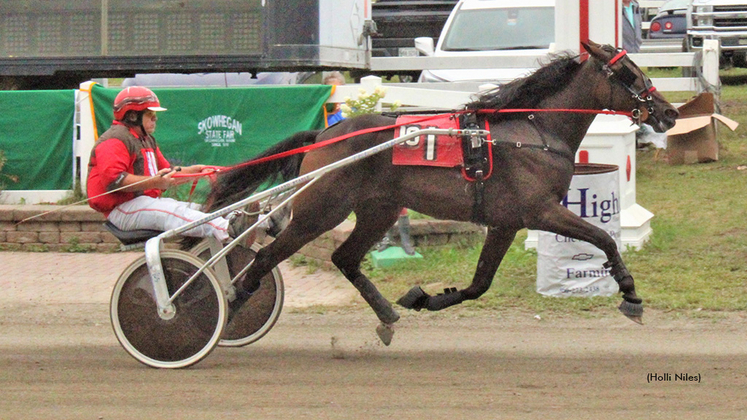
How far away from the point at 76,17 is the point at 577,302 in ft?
19.9

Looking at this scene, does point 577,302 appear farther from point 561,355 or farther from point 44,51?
point 44,51

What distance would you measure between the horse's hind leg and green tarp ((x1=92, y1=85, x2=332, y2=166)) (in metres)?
3.92

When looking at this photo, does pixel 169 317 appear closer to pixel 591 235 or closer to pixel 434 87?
pixel 591 235

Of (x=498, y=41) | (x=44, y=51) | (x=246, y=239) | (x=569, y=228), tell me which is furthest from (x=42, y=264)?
(x=498, y=41)

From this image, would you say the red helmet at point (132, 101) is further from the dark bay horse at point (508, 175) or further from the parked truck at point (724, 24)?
the parked truck at point (724, 24)

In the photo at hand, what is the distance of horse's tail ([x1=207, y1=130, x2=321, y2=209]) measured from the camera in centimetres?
619

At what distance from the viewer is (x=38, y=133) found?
10.1 meters

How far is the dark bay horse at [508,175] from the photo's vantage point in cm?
560

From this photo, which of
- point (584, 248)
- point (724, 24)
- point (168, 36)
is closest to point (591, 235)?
point (584, 248)

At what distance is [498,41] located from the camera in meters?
12.9

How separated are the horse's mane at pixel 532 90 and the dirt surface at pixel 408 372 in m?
1.50

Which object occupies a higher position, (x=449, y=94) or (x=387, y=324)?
(x=449, y=94)

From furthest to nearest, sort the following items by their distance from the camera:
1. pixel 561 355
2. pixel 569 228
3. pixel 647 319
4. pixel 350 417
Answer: pixel 647 319 < pixel 561 355 < pixel 569 228 < pixel 350 417

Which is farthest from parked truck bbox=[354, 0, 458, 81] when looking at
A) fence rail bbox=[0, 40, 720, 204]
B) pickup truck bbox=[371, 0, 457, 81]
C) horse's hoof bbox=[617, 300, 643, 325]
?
horse's hoof bbox=[617, 300, 643, 325]
